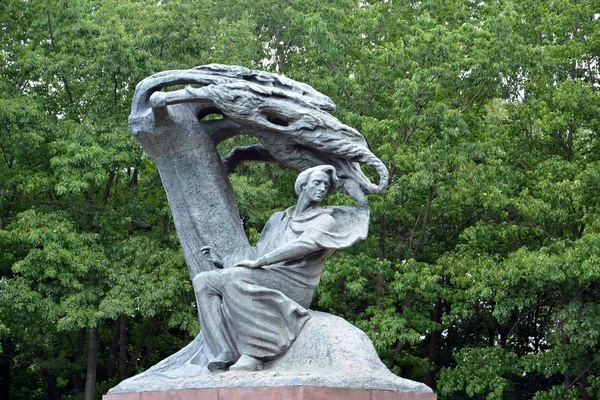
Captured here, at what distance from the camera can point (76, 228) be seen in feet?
58.9

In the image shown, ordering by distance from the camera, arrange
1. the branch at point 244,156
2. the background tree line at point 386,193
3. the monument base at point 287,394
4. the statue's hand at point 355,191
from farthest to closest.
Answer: the background tree line at point 386,193
the branch at point 244,156
the statue's hand at point 355,191
the monument base at point 287,394

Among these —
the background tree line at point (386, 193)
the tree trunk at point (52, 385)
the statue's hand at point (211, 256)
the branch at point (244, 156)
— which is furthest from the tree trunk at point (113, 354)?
the statue's hand at point (211, 256)

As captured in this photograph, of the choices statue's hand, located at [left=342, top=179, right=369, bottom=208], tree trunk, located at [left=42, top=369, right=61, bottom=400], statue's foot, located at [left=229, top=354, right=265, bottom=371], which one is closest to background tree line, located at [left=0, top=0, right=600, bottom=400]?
tree trunk, located at [left=42, top=369, right=61, bottom=400]

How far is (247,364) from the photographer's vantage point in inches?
300

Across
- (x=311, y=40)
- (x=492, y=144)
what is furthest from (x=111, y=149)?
(x=492, y=144)

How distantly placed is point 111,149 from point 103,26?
117 inches

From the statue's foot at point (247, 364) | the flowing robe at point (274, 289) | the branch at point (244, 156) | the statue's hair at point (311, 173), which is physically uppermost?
the branch at point (244, 156)

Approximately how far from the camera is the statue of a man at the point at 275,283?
769 cm

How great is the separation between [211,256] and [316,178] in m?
1.12

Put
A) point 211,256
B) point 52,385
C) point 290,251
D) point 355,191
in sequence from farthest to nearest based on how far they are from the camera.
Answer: point 52,385, point 211,256, point 355,191, point 290,251

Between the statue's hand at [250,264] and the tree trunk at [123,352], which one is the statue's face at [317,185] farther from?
the tree trunk at [123,352]

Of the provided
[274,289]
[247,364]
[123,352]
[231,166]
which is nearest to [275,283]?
[274,289]

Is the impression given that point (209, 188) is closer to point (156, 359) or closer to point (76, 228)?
point (76, 228)

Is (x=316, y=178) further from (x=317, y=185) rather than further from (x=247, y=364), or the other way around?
(x=247, y=364)
